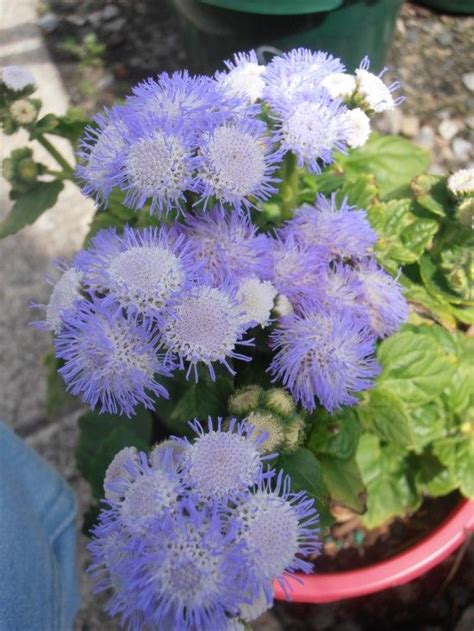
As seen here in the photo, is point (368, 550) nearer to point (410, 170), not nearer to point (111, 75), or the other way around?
point (410, 170)

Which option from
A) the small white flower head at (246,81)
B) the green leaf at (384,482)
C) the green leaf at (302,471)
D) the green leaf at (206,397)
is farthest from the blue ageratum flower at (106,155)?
the green leaf at (384,482)

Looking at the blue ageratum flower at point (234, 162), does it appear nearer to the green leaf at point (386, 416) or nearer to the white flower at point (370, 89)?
the white flower at point (370, 89)

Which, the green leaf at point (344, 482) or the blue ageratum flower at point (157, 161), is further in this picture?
the green leaf at point (344, 482)

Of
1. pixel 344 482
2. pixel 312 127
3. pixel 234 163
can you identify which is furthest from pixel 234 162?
pixel 344 482

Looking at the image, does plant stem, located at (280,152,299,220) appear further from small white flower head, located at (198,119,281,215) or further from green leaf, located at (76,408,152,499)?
green leaf, located at (76,408,152,499)

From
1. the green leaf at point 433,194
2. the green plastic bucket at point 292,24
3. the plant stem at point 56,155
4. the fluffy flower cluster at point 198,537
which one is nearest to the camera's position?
the fluffy flower cluster at point 198,537

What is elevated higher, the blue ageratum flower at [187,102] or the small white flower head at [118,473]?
the blue ageratum flower at [187,102]

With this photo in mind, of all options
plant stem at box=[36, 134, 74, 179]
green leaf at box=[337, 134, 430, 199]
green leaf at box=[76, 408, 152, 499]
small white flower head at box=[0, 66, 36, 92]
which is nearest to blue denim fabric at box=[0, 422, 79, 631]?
green leaf at box=[76, 408, 152, 499]
